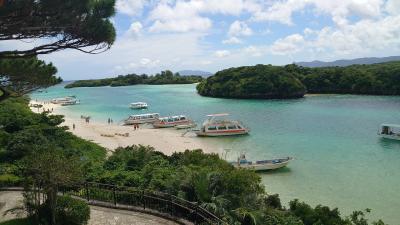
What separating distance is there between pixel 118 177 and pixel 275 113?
59899 mm

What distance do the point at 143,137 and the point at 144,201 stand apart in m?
39.7

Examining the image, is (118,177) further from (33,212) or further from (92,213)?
(33,212)

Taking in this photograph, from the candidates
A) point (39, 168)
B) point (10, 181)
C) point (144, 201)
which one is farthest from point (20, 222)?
point (10, 181)

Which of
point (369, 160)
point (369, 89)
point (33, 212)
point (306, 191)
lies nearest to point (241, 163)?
point (306, 191)

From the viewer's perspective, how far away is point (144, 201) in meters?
15.4

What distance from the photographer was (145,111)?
8906 centimetres

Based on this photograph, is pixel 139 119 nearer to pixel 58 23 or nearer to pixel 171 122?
pixel 171 122

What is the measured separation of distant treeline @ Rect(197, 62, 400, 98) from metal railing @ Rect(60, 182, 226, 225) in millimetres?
96948

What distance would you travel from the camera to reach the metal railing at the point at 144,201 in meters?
13.5

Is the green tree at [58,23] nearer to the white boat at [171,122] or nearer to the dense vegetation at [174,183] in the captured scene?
the dense vegetation at [174,183]

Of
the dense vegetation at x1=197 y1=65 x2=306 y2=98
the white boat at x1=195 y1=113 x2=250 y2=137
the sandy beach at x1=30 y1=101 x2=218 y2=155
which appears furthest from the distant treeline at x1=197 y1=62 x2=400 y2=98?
the white boat at x1=195 y1=113 x2=250 y2=137

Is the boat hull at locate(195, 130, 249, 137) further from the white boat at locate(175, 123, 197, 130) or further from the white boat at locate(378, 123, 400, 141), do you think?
the white boat at locate(378, 123, 400, 141)

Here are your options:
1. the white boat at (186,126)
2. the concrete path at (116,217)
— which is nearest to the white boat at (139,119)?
the white boat at (186,126)

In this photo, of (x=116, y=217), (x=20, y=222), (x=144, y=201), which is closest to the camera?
(x=20, y=222)
